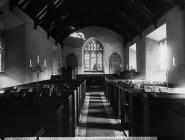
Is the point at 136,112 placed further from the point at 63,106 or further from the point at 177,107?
the point at 63,106

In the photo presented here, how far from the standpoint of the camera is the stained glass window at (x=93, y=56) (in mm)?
16719

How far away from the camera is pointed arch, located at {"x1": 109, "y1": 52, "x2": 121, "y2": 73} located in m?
16.6

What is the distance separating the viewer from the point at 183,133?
7.25ft

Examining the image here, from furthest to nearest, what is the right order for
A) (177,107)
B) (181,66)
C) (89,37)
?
(89,37) < (181,66) < (177,107)

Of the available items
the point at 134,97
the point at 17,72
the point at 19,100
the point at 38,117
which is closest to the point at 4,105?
the point at 19,100

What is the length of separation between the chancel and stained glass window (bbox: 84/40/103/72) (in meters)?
0.07

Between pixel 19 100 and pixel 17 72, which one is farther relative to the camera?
pixel 17 72

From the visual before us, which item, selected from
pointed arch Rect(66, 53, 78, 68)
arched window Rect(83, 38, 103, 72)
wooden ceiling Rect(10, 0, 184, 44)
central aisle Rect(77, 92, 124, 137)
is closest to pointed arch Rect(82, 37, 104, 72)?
arched window Rect(83, 38, 103, 72)

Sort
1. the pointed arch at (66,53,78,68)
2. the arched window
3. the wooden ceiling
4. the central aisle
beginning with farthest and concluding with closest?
the arched window
the pointed arch at (66,53,78,68)
the wooden ceiling
the central aisle

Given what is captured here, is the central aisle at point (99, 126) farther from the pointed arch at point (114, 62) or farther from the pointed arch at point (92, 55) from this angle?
the pointed arch at point (92, 55)

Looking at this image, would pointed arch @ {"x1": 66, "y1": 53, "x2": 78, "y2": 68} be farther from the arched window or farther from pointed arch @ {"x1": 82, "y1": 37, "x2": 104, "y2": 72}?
the arched window

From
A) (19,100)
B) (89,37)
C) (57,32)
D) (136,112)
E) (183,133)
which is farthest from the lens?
(89,37)

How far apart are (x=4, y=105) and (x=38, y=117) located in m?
0.41

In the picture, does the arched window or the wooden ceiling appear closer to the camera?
the wooden ceiling
